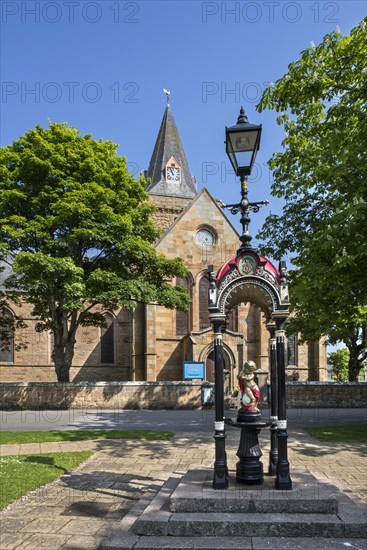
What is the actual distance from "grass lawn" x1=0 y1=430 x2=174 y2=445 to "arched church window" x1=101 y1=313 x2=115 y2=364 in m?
22.3

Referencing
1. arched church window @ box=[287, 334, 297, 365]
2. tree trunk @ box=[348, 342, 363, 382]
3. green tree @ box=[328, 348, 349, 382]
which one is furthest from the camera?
green tree @ box=[328, 348, 349, 382]

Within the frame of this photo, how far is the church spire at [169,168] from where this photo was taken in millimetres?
45531

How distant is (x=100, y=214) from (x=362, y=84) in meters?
13.5

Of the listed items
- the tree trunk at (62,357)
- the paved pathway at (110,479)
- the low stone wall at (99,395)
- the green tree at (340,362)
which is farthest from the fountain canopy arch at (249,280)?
the green tree at (340,362)

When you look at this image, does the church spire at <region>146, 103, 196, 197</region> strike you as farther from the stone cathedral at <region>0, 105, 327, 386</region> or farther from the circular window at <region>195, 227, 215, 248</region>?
the circular window at <region>195, 227, 215, 248</region>

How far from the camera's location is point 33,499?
778cm

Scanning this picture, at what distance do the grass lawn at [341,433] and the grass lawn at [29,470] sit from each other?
6.84 m

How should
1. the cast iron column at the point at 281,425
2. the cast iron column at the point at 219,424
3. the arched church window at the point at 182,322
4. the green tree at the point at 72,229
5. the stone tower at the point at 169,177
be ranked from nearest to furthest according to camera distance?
the cast iron column at the point at 281,425
the cast iron column at the point at 219,424
the green tree at the point at 72,229
the arched church window at the point at 182,322
the stone tower at the point at 169,177

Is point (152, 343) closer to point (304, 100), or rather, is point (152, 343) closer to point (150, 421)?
point (150, 421)

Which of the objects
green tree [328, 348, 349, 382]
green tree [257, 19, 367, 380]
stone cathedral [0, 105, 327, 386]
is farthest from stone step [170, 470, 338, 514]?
green tree [328, 348, 349, 382]

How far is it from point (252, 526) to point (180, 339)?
2672 centimetres

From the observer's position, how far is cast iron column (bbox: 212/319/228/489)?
22.5ft

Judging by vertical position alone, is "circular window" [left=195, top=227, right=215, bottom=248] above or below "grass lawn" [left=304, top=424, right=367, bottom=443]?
above

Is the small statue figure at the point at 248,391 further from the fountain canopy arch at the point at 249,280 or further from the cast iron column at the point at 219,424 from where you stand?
the fountain canopy arch at the point at 249,280
